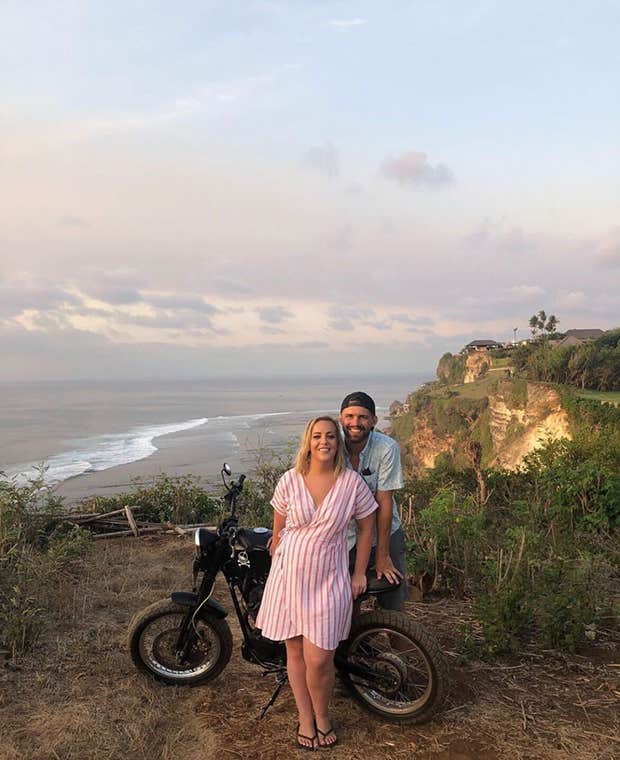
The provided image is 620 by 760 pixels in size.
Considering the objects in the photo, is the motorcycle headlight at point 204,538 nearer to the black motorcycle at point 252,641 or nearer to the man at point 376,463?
the black motorcycle at point 252,641

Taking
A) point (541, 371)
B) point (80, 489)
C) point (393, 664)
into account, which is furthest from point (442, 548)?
point (541, 371)

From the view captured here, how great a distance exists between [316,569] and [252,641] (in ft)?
2.82

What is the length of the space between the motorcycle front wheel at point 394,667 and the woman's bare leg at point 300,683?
0.33 meters

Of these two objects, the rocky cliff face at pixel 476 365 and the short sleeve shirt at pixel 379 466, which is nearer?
the short sleeve shirt at pixel 379 466

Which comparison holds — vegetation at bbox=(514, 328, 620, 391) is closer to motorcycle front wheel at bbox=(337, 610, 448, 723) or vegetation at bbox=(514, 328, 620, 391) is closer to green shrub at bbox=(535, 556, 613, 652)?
green shrub at bbox=(535, 556, 613, 652)

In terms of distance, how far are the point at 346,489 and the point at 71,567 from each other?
4.32 m

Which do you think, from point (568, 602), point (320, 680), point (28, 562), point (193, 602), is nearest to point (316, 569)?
point (320, 680)

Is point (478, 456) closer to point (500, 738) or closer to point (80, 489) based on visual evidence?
point (500, 738)

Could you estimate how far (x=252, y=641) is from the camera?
3467 millimetres

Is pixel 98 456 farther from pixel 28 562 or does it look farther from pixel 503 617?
pixel 503 617

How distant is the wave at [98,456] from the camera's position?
24.1 meters

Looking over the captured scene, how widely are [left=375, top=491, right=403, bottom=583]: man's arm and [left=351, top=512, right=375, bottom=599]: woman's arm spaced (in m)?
0.10

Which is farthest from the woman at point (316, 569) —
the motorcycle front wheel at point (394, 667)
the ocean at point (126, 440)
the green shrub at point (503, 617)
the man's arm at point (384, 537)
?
the ocean at point (126, 440)

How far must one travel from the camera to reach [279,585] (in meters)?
3.03
